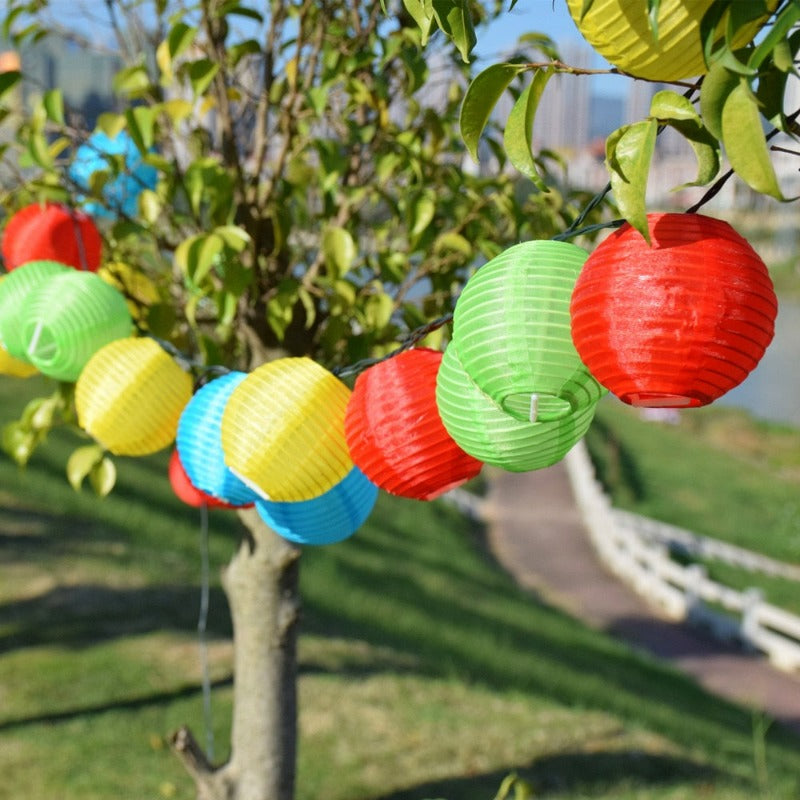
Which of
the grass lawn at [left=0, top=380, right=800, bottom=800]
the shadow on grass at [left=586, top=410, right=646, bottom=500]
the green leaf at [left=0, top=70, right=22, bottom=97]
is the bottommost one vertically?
the shadow on grass at [left=586, top=410, right=646, bottom=500]

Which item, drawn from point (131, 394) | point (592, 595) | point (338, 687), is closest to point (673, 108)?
point (131, 394)

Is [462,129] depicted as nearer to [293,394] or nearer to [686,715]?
[293,394]

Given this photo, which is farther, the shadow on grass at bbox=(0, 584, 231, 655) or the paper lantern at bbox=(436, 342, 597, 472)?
the shadow on grass at bbox=(0, 584, 231, 655)

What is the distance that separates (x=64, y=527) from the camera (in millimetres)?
7766

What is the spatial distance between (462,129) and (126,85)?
5.75 feet

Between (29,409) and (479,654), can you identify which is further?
(479,654)

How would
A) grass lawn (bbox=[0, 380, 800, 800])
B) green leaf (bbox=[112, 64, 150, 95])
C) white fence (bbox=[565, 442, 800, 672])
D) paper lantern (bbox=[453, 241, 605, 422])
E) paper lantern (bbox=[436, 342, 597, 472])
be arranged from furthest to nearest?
white fence (bbox=[565, 442, 800, 672]) < grass lawn (bbox=[0, 380, 800, 800]) < green leaf (bbox=[112, 64, 150, 95]) < paper lantern (bbox=[436, 342, 597, 472]) < paper lantern (bbox=[453, 241, 605, 422])

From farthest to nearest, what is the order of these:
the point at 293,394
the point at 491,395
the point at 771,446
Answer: the point at 771,446, the point at 293,394, the point at 491,395

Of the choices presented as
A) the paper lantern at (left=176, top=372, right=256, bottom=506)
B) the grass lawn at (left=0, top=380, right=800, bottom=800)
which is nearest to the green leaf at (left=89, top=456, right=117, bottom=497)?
the paper lantern at (left=176, top=372, right=256, bottom=506)

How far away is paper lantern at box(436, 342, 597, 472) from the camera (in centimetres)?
171

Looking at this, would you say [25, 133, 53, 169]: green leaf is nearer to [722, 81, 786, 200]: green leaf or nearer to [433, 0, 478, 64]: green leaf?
[433, 0, 478, 64]: green leaf

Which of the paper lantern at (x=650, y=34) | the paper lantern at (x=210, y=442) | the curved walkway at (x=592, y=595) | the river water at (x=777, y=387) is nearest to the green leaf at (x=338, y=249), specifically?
the paper lantern at (x=210, y=442)

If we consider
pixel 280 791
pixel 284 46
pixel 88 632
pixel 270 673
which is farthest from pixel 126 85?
pixel 88 632

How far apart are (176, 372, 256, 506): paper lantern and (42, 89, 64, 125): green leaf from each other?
959 mm
